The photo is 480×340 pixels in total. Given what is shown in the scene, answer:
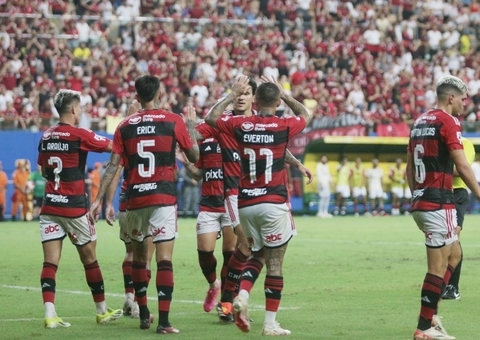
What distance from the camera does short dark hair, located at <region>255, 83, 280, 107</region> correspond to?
8.83 m

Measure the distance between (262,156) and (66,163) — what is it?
2.14 meters

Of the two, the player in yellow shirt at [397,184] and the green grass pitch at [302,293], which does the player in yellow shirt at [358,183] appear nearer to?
the player in yellow shirt at [397,184]

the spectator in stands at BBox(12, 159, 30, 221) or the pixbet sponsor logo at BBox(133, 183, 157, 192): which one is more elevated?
the pixbet sponsor logo at BBox(133, 183, 157, 192)

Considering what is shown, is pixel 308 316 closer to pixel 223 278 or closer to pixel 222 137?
pixel 223 278

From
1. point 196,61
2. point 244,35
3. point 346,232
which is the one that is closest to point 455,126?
point 346,232

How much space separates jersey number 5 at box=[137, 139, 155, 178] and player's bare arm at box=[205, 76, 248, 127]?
24.4 inches

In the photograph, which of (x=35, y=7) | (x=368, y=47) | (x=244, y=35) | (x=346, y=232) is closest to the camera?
(x=346, y=232)

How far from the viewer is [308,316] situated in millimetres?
10086

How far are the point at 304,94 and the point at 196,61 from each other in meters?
4.23

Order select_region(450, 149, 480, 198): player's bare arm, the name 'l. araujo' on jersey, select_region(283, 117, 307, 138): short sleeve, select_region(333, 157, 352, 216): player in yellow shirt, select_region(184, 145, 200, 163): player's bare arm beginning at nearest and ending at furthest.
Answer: select_region(450, 149, 480, 198): player's bare arm, the name 'l. araujo' on jersey, select_region(283, 117, 307, 138): short sleeve, select_region(184, 145, 200, 163): player's bare arm, select_region(333, 157, 352, 216): player in yellow shirt

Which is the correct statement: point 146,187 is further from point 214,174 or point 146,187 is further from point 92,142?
point 214,174

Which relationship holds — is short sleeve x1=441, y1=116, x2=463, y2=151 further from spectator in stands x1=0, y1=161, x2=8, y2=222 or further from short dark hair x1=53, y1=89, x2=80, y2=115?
spectator in stands x1=0, y1=161, x2=8, y2=222

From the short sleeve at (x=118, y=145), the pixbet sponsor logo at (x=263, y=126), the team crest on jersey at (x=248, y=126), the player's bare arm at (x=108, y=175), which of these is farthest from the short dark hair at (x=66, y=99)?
the pixbet sponsor logo at (x=263, y=126)

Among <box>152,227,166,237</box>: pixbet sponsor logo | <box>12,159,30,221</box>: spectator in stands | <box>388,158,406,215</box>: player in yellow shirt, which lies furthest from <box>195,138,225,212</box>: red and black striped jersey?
<box>388,158,406,215</box>: player in yellow shirt
